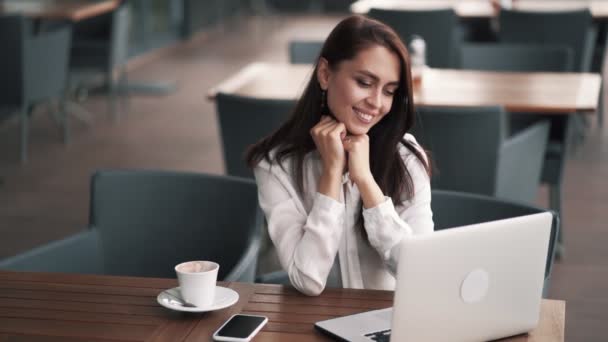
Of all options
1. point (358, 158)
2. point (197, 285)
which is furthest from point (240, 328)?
point (358, 158)

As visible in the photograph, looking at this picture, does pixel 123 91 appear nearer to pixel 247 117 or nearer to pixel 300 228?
pixel 247 117

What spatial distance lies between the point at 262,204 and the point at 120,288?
380mm

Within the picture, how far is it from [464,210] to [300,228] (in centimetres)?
52

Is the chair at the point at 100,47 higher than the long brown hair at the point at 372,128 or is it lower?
lower

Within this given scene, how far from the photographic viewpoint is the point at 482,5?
22.5 ft

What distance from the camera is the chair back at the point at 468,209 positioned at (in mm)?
2369

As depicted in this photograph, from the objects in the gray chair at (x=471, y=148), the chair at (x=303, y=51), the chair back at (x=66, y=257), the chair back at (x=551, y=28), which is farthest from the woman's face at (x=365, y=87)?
the chair back at (x=551, y=28)

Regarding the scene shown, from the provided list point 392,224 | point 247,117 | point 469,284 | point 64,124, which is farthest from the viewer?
point 64,124

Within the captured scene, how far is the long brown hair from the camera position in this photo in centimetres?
212

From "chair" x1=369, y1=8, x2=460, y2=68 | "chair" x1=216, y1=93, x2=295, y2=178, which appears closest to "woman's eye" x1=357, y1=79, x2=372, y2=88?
"chair" x1=216, y1=93, x2=295, y2=178

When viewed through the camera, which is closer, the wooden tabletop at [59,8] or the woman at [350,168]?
the woman at [350,168]

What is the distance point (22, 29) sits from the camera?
536 cm

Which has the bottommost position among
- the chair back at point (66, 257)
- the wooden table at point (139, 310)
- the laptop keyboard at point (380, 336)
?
the chair back at point (66, 257)

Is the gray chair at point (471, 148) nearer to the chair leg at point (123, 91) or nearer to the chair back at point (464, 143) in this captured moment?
the chair back at point (464, 143)
